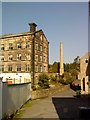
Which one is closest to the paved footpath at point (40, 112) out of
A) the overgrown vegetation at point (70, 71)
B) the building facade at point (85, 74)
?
the building facade at point (85, 74)

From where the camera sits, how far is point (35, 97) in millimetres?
26219

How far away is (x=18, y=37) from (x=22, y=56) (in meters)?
4.81

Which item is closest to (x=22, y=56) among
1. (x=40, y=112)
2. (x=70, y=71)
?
(x=40, y=112)

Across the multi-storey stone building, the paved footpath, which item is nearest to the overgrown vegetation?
the multi-storey stone building

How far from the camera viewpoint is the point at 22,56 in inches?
1522

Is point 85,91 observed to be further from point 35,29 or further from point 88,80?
point 35,29

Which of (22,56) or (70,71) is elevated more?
(22,56)

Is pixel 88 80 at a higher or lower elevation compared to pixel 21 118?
higher

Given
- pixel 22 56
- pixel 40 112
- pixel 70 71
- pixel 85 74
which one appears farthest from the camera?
pixel 70 71

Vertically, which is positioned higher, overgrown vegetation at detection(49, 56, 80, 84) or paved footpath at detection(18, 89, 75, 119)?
overgrown vegetation at detection(49, 56, 80, 84)

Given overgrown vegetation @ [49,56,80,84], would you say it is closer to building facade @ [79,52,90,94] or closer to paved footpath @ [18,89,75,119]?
building facade @ [79,52,90,94]

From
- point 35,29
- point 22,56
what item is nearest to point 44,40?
point 35,29

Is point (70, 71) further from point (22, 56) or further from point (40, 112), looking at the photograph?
point (40, 112)

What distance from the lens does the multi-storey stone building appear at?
37969 millimetres
